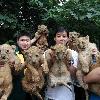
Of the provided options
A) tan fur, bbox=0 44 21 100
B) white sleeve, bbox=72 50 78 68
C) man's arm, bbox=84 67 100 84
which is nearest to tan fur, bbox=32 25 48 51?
white sleeve, bbox=72 50 78 68

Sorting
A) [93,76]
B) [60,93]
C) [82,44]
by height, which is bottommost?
[60,93]

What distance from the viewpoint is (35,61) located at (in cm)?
429

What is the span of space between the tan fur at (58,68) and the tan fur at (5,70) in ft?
1.63

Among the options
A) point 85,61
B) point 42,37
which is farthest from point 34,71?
point 42,37

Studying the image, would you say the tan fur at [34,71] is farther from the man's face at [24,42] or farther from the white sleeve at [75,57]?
the man's face at [24,42]

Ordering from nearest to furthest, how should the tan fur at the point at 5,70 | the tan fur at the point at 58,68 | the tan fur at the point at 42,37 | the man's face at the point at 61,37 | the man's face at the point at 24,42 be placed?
the tan fur at the point at 5,70
the tan fur at the point at 58,68
the tan fur at the point at 42,37
the man's face at the point at 61,37
the man's face at the point at 24,42

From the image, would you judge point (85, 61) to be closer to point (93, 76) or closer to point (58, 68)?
point (93, 76)

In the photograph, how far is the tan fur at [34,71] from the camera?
4.29 meters

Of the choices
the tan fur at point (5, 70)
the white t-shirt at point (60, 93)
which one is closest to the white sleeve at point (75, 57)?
the white t-shirt at point (60, 93)

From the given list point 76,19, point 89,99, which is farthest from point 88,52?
point 76,19

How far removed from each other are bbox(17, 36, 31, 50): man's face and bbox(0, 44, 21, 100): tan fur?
1032mm

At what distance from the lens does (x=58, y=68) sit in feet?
14.6

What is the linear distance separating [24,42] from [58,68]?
1202 mm

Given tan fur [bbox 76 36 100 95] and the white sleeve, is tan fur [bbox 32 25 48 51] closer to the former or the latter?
the white sleeve
